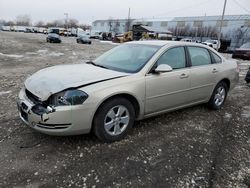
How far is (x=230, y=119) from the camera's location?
16.3 feet

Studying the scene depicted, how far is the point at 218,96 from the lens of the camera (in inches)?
211

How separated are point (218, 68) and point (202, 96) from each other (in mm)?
732

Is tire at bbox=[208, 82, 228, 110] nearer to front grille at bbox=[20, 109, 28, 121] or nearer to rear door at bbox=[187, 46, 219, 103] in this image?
rear door at bbox=[187, 46, 219, 103]

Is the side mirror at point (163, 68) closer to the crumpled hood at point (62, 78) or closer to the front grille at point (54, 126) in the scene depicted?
the crumpled hood at point (62, 78)

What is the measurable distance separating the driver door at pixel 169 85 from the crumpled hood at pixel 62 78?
555 millimetres

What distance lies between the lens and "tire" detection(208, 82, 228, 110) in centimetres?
523

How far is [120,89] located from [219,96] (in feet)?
9.45

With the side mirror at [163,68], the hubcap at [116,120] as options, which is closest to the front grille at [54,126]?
the hubcap at [116,120]

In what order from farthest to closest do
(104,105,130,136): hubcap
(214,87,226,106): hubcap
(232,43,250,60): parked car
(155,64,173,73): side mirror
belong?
(232,43,250,60): parked car
(214,87,226,106): hubcap
(155,64,173,73): side mirror
(104,105,130,136): hubcap

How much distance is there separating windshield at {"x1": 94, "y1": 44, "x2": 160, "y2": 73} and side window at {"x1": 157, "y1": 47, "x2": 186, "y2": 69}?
0.63ft

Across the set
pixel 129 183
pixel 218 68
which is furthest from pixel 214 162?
pixel 218 68

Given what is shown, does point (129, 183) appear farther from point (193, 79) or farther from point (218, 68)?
point (218, 68)

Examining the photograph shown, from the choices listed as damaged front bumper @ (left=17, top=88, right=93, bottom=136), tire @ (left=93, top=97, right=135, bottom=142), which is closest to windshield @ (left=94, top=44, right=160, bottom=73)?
tire @ (left=93, top=97, right=135, bottom=142)

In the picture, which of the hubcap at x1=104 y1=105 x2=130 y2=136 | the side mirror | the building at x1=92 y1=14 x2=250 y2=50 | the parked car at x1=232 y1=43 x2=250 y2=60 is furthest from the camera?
the building at x1=92 y1=14 x2=250 y2=50
